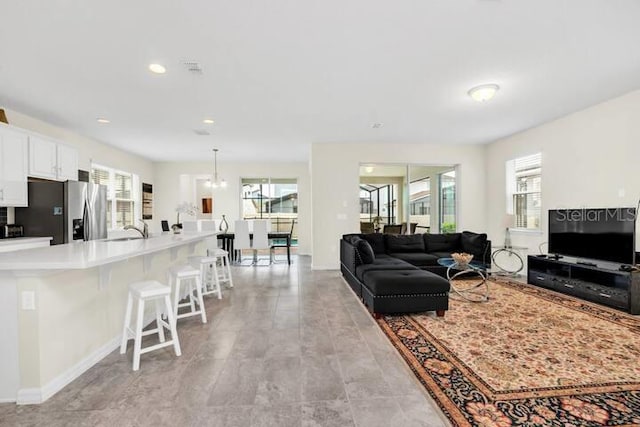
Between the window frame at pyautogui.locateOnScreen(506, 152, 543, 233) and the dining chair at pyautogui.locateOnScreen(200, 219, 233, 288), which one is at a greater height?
the window frame at pyautogui.locateOnScreen(506, 152, 543, 233)

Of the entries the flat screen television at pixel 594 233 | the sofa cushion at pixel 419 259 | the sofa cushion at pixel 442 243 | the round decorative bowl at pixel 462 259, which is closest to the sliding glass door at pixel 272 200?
the sofa cushion at pixel 442 243

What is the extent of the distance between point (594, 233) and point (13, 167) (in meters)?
7.83

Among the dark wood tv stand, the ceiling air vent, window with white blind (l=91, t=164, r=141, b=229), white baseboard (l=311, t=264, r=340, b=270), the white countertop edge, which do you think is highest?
the ceiling air vent

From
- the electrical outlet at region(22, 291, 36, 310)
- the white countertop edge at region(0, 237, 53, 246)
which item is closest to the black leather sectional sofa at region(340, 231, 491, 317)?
the electrical outlet at region(22, 291, 36, 310)

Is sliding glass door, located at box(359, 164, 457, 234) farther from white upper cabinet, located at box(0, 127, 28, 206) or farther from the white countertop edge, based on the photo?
white upper cabinet, located at box(0, 127, 28, 206)

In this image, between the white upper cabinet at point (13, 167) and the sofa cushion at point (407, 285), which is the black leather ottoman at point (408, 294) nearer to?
the sofa cushion at point (407, 285)

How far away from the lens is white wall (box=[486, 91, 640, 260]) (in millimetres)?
3908

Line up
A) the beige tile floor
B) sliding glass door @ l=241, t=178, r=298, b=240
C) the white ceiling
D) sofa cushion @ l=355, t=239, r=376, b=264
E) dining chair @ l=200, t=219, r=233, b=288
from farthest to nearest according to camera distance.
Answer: sliding glass door @ l=241, t=178, r=298, b=240
dining chair @ l=200, t=219, r=233, b=288
sofa cushion @ l=355, t=239, r=376, b=264
the white ceiling
the beige tile floor

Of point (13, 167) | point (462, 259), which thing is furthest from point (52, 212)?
point (462, 259)

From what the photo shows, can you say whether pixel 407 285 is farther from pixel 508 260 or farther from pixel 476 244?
pixel 508 260

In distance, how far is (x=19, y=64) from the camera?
118 inches

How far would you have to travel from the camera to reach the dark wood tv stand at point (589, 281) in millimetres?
3477

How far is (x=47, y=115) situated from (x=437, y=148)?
7128 millimetres

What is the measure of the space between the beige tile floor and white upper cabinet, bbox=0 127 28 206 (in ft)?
9.53
